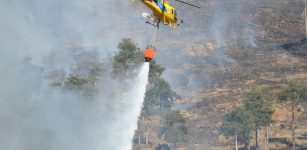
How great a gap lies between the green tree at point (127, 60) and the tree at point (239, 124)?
1543 cm

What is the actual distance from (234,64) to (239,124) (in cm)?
5246

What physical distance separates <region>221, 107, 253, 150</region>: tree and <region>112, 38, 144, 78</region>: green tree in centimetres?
1543

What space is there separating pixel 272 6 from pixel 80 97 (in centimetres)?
9824

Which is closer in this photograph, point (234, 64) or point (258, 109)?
point (258, 109)

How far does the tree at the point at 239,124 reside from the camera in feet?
251

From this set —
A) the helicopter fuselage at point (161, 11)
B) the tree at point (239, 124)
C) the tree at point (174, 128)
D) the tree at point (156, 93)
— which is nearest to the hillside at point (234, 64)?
the tree at point (174, 128)

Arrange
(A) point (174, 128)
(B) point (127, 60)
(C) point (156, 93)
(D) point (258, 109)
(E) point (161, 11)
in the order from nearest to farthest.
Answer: (E) point (161, 11) → (D) point (258, 109) → (A) point (174, 128) → (B) point (127, 60) → (C) point (156, 93)

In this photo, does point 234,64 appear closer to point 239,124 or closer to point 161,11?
point 239,124

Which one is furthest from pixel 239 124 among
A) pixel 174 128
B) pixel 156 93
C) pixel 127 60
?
pixel 127 60

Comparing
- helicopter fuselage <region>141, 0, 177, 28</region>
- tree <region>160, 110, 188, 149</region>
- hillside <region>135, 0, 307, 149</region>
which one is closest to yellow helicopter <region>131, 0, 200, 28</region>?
helicopter fuselage <region>141, 0, 177, 28</region>

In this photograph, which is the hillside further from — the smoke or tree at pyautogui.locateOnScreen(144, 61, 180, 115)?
the smoke

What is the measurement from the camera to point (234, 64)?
128 metres

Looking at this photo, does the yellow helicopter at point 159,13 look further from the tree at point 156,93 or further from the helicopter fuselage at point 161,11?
the tree at point 156,93

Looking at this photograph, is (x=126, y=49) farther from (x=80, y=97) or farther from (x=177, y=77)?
(x=177, y=77)
